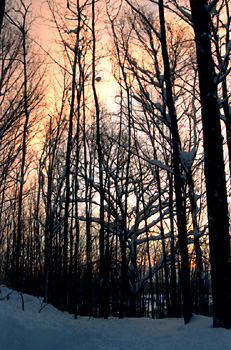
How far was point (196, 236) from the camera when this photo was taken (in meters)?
8.60

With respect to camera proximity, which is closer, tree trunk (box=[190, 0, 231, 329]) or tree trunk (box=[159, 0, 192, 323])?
tree trunk (box=[190, 0, 231, 329])

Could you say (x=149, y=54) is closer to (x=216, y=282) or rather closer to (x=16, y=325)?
(x=216, y=282)

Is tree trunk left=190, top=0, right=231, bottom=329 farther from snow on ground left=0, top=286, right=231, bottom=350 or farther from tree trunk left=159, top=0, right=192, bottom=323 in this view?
tree trunk left=159, top=0, right=192, bottom=323

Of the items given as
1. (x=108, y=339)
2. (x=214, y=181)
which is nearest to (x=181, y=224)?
(x=214, y=181)

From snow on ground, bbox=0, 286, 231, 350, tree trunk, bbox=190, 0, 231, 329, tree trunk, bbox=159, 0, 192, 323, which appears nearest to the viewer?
snow on ground, bbox=0, 286, 231, 350

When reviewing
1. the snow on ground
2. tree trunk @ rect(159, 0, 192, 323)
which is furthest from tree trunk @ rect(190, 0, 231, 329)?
tree trunk @ rect(159, 0, 192, 323)

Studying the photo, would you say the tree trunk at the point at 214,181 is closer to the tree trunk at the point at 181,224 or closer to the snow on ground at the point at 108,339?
the snow on ground at the point at 108,339

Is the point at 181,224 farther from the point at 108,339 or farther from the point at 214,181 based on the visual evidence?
the point at 108,339

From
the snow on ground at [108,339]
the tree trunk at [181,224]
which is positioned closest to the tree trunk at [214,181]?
the snow on ground at [108,339]

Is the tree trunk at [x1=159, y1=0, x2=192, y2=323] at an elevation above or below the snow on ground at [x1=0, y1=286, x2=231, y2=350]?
above

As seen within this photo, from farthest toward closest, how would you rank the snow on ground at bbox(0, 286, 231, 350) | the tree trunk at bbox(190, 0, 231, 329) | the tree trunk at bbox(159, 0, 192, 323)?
the tree trunk at bbox(159, 0, 192, 323), the tree trunk at bbox(190, 0, 231, 329), the snow on ground at bbox(0, 286, 231, 350)

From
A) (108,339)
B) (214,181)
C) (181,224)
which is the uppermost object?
(214,181)

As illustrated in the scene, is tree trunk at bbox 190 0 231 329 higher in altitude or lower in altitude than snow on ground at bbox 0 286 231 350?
higher

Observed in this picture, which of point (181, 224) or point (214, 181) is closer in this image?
point (214, 181)
